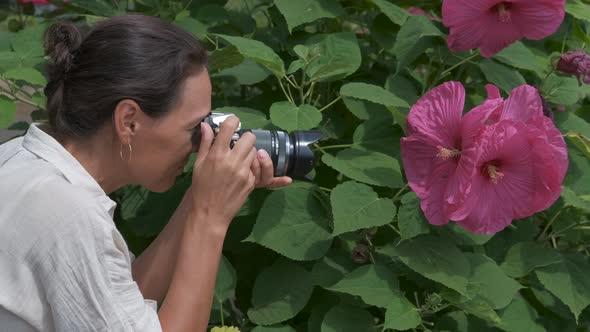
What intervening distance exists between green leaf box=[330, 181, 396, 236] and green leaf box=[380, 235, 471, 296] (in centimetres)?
7

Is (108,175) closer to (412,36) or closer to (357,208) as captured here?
(357,208)

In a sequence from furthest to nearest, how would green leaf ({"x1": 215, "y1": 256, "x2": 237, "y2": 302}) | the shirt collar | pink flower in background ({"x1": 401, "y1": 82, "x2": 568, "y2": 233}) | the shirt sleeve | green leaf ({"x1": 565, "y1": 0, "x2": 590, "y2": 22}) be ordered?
1. green leaf ({"x1": 565, "y1": 0, "x2": 590, "y2": 22})
2. green leaf ({"x1": 215, "y1": 256, "x2": 237, "y2": 302})
3. pink flower in background ({"x1": 401, "y1": 82, "x2": 568, "y2": 233})
4. the shirt collar
5. the shirt sleeve

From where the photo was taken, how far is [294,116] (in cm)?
175

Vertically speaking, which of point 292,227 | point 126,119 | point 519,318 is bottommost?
point 519,318

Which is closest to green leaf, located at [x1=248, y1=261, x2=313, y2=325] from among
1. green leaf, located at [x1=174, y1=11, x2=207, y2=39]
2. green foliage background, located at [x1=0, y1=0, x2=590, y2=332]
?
green foliage background, located at [x1=0, y1=0, x2=590, y2=332]

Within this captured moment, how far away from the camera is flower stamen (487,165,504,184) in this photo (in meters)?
1.64

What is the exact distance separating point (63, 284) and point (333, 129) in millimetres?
740

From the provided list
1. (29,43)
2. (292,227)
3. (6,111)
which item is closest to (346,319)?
(292,227)

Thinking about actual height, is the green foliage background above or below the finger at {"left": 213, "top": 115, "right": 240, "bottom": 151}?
below

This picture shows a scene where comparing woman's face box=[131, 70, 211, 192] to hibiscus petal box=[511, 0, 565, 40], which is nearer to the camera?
woman's face box=[131, 70, 211, 192]

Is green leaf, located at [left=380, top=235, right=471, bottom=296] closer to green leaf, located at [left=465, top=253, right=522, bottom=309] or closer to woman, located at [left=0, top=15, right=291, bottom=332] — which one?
green leaf, located at [left=465, top=253, right=522, bottom=309]

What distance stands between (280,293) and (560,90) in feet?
2.22

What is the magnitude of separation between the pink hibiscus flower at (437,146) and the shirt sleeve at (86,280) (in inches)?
20.3

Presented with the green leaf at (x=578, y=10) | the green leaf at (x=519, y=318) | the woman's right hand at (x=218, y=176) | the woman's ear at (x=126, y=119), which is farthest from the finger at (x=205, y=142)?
the green leaf at (x=578, y=10)
